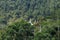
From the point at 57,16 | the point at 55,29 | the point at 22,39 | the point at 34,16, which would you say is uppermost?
the point at 57,16

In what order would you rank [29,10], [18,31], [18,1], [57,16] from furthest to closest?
[18,1] → [29,10] → [18,31] → [57,16]

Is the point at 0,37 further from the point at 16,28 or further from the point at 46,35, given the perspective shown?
the point at 46,35

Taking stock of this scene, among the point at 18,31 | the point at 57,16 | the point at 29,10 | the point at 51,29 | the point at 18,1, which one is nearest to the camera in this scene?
the point at 57,16

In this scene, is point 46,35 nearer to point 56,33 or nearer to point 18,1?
point 56,33

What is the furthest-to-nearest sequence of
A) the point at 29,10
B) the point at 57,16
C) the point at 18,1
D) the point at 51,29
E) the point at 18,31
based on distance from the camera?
the point at 18,1 → the point at 29,10 → the point at 18,31 → the point at 51,29 → the point at 57,16

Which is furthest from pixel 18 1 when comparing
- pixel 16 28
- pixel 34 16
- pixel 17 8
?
pixel 16 28

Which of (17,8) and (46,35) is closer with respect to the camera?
(46,35)

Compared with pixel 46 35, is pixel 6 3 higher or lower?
lower

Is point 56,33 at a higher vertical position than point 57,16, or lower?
lower

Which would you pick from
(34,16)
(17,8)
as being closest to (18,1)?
(17,8)
